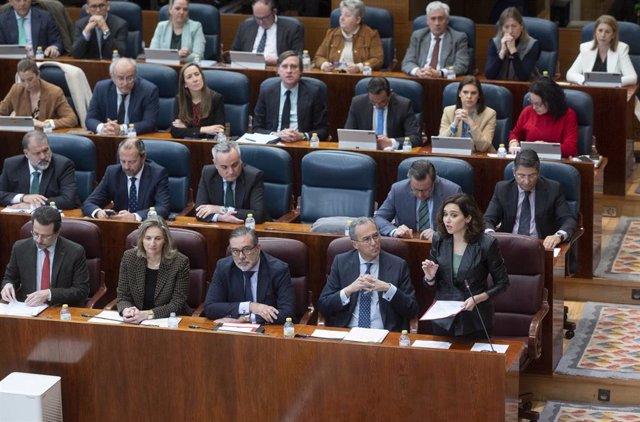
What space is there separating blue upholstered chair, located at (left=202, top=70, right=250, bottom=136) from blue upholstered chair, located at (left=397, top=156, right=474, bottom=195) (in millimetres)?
1657

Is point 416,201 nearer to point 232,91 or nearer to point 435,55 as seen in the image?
point 232,91

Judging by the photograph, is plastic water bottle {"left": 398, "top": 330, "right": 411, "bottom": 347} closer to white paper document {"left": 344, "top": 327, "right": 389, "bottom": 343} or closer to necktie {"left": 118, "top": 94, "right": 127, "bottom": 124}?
white paper document {"left": 344, "top": 327, "right": 389, "bottom": 343}

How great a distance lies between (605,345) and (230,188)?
6.60 feet

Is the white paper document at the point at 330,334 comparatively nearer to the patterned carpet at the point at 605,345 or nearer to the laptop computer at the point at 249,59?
the patterned carpet at the point at 605,345

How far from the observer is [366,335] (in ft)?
18.9

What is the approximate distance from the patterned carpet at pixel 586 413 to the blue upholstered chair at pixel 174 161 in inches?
90.0

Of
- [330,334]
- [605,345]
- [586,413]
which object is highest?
[330,334]

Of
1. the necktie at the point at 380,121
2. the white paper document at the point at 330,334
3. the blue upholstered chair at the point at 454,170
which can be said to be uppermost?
the necktie at the point at 380,121

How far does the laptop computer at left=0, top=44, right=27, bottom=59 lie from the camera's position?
915cm

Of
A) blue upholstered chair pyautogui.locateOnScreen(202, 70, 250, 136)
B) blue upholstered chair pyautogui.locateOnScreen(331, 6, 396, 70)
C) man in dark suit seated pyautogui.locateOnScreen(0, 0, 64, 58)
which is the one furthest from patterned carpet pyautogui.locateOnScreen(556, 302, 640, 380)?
man in dark suit seated pyautogui.locateOnScreen(0, 0, 64, 58)

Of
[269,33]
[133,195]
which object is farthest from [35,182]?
[269,33]

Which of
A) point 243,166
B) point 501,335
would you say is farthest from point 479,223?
point 243,166

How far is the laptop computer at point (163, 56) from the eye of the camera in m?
9.07

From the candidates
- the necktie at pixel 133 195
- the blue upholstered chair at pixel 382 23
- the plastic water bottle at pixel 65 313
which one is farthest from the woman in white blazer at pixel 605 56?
the plastic water bottle at pixel 65 313
